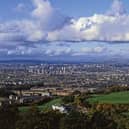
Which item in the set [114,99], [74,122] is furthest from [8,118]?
[114,99]

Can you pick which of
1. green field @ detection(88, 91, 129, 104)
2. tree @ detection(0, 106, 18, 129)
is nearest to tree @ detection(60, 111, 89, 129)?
tree @ detection(0, 106, 18, 129)

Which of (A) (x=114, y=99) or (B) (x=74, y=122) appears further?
(A) (x=114, y=99)

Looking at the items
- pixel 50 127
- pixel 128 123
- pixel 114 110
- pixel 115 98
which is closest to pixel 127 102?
pixel 115 98

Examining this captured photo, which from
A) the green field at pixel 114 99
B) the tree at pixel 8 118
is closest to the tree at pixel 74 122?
the tree at pixel 8 118

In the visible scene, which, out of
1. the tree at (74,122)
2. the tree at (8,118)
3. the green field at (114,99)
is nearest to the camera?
the tree at (74,122)

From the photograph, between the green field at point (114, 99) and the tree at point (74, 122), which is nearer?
the tree at point (74, 122)

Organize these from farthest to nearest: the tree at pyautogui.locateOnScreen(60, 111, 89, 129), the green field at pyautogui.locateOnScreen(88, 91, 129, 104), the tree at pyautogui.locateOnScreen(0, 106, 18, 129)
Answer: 1. the green field at pyautogui.locateOnScreen(88, 91, 129, 104)
2. the tree at pyautogui.locateOnScreen(0, 106, 18, 129)
3. the tree at pyautogui.locateOnScreen(60, 111, 89, 129)

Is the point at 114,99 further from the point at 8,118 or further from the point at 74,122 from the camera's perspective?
the point at 74,122

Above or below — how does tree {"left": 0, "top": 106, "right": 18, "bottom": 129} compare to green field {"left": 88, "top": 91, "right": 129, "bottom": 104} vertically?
above


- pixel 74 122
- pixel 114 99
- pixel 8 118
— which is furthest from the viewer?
pixel 114 99

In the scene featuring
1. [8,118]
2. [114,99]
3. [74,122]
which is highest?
[74,122]

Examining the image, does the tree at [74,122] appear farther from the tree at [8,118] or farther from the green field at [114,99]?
the green field at [114,99]

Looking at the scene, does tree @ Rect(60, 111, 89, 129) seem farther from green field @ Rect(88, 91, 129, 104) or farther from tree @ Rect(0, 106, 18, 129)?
green field @ Rect(88, 91, 129, 104)
